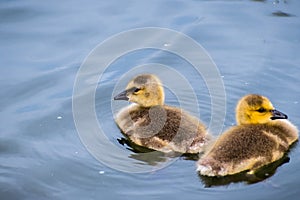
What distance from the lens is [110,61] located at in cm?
576

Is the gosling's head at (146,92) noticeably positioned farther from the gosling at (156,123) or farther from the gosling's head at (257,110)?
the gosling's head at (257,110)

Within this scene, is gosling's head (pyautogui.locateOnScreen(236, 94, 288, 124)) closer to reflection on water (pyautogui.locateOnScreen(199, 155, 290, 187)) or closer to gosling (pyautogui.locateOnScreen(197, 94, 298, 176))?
gosling (pyautogui.locateOnScreen(197, 94, 298, 176))

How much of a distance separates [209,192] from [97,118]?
4.37 feet

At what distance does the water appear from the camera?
3893 millimetres

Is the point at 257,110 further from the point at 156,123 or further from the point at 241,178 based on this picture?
the point at 156,123

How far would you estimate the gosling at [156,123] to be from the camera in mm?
4109

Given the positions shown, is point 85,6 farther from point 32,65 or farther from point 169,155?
point 169,155

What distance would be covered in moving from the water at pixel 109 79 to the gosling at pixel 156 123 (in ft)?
0.36

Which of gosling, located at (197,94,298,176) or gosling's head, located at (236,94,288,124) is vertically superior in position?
gosling's head, located at (236,94,288,124)

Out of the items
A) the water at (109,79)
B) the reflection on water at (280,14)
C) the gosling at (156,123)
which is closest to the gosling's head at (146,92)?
the gosling at (156,123)

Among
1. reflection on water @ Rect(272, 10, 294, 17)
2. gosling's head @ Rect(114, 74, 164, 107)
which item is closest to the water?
reflection on water @ Rect(272, 10, 294, 17)

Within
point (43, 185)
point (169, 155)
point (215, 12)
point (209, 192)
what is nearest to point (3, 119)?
point (43, 185)

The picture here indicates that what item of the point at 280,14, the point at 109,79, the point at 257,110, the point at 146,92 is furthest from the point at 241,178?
the point at 280,14

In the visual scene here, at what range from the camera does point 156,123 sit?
13.9 ft
